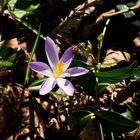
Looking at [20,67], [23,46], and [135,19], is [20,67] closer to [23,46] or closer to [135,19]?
[23,46]

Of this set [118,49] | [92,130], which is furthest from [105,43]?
[92,130]

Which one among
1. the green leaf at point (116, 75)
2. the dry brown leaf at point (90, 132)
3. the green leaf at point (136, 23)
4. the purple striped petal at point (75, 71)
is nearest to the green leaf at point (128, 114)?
the dry brown leaf at point (90, 132)

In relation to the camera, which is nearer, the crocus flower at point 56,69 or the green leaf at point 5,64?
the crocus flower at point 56,69

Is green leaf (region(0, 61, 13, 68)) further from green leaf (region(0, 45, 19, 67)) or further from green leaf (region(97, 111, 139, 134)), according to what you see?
green leaf (region(97, 111, 139, 134))

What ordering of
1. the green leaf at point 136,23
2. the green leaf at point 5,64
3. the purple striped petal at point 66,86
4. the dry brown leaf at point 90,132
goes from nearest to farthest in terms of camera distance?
the purple striped petal at point 66,86 < the dry brown leaf at point 90,132 < the green leaf at point 5,64 < the green leaf at point 136,23

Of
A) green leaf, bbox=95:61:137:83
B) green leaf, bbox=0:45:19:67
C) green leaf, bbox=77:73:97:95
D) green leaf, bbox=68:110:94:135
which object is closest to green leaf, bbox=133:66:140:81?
green leaf, bbox=95:61:137:83

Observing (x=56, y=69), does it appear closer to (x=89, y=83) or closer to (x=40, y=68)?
(x=40, y=68)

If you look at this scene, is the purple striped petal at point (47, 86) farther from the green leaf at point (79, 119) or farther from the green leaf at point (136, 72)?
the green leaf at point (136, 72)

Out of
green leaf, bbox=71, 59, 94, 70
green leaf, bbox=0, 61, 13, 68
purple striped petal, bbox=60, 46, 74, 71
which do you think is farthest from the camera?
green leaf, bbox=0, 61, 13, 68
